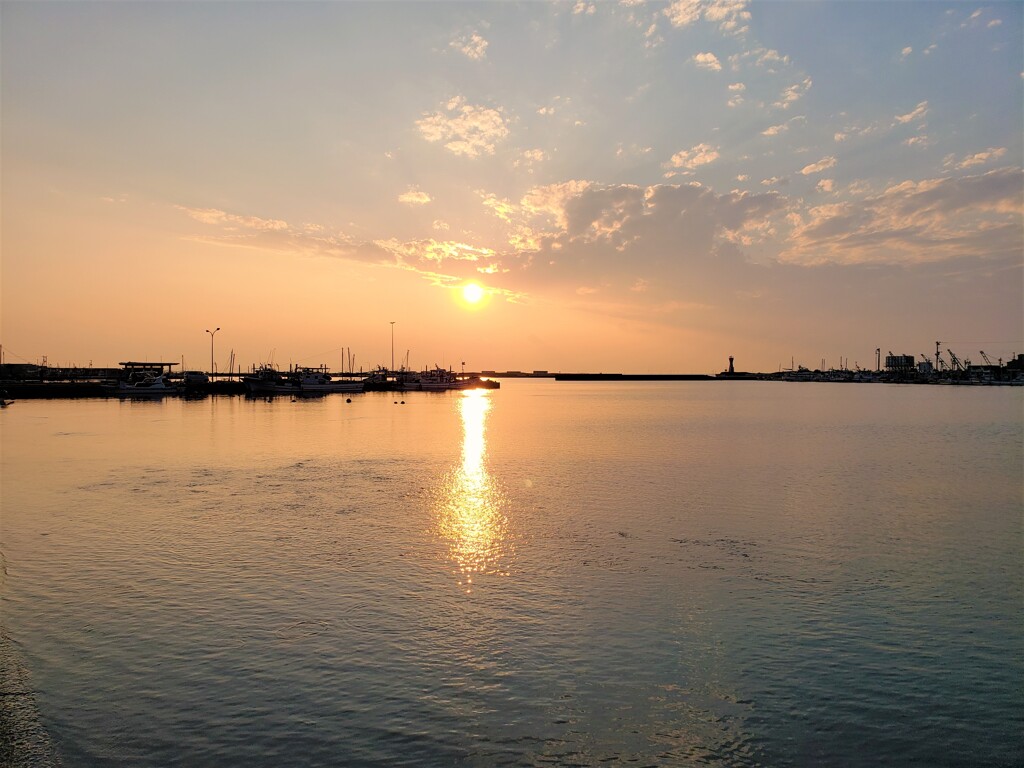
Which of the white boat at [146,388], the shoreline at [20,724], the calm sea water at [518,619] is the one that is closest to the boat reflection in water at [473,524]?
the calm sea water at [518,619]

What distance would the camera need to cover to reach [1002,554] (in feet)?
79.1

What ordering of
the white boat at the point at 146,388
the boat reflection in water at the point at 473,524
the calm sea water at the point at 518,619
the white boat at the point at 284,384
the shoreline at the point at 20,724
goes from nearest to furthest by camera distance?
the shoreline at the point at 20,724
the calm sea water at the point at 518,619
the boat reflection in water at the point at 473,524
the white boat at the point at 146,388
the white boat at the point at 284,384

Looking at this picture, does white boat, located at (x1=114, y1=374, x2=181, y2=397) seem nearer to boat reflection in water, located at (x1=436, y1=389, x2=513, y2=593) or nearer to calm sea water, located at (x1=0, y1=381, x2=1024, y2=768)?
calm sea water, located at (x1=0, y1=381, x2=1024, y2=768)

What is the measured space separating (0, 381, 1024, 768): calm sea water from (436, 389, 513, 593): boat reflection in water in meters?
0.21

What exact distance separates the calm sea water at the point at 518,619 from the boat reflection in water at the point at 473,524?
0.21m

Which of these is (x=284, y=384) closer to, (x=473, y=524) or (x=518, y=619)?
(x=473, y=524)

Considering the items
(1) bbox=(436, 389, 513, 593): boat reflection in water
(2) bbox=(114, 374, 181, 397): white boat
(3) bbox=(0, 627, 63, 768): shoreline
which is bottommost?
(1) bbox=(436, 389, 513, 593): boat reflection in water

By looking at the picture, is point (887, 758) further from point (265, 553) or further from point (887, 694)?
point (265, 553)

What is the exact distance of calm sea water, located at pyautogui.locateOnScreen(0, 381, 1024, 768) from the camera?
38.2ft

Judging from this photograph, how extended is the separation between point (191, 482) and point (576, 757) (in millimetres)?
34818

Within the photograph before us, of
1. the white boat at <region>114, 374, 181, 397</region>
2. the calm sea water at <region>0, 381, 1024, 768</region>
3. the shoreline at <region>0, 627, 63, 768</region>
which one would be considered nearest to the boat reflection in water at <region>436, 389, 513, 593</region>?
the calm sea water at <region>0, 381, 1024, 768</region>

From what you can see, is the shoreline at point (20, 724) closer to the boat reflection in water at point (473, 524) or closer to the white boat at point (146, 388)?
the boat reflection in water at point (473, 524)

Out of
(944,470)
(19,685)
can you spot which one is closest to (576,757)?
(19,685)

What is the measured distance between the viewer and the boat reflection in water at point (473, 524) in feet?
74.4
